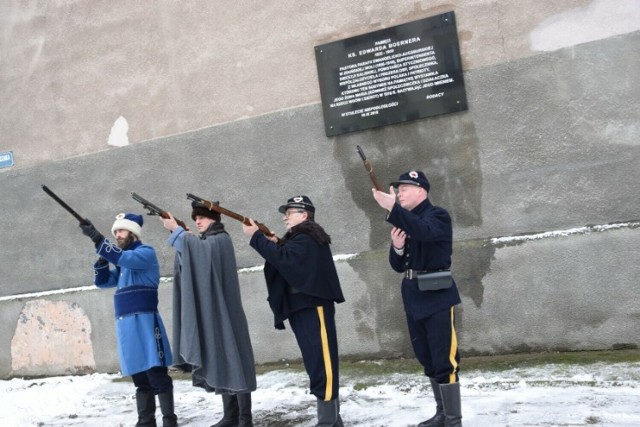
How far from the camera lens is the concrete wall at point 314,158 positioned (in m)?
5.45

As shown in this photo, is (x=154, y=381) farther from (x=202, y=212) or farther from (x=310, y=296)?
(x=310, y=296)

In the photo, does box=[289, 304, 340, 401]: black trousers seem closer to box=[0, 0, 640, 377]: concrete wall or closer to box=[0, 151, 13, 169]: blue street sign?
box=[0, 0, 640, 377]: concrete wall

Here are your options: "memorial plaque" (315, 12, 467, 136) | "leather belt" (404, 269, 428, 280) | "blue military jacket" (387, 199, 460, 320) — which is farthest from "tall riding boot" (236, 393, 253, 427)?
"memorial plaque" (315, 12, 467, 136)

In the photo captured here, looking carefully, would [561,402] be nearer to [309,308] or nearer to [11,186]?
[309,308]

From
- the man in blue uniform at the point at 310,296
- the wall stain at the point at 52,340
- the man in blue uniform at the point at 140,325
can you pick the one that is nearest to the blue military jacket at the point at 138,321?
the man in blue uniform at the point at 140,325

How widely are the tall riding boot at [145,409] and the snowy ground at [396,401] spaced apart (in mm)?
377

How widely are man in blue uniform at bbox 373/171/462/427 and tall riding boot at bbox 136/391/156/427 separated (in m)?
1.96

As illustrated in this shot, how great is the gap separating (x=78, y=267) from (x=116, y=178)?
1156mm

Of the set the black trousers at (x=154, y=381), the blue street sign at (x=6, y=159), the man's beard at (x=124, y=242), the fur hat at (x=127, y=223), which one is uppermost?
the blue street sign at (x=6, y=159)

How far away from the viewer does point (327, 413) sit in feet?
13.2

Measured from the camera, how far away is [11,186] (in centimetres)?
762

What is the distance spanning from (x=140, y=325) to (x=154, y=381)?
0.42 meters

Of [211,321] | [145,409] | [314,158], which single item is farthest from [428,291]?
[314,158]

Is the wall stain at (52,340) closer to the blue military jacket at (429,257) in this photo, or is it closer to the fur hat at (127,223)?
the fur hat at (127,223)
